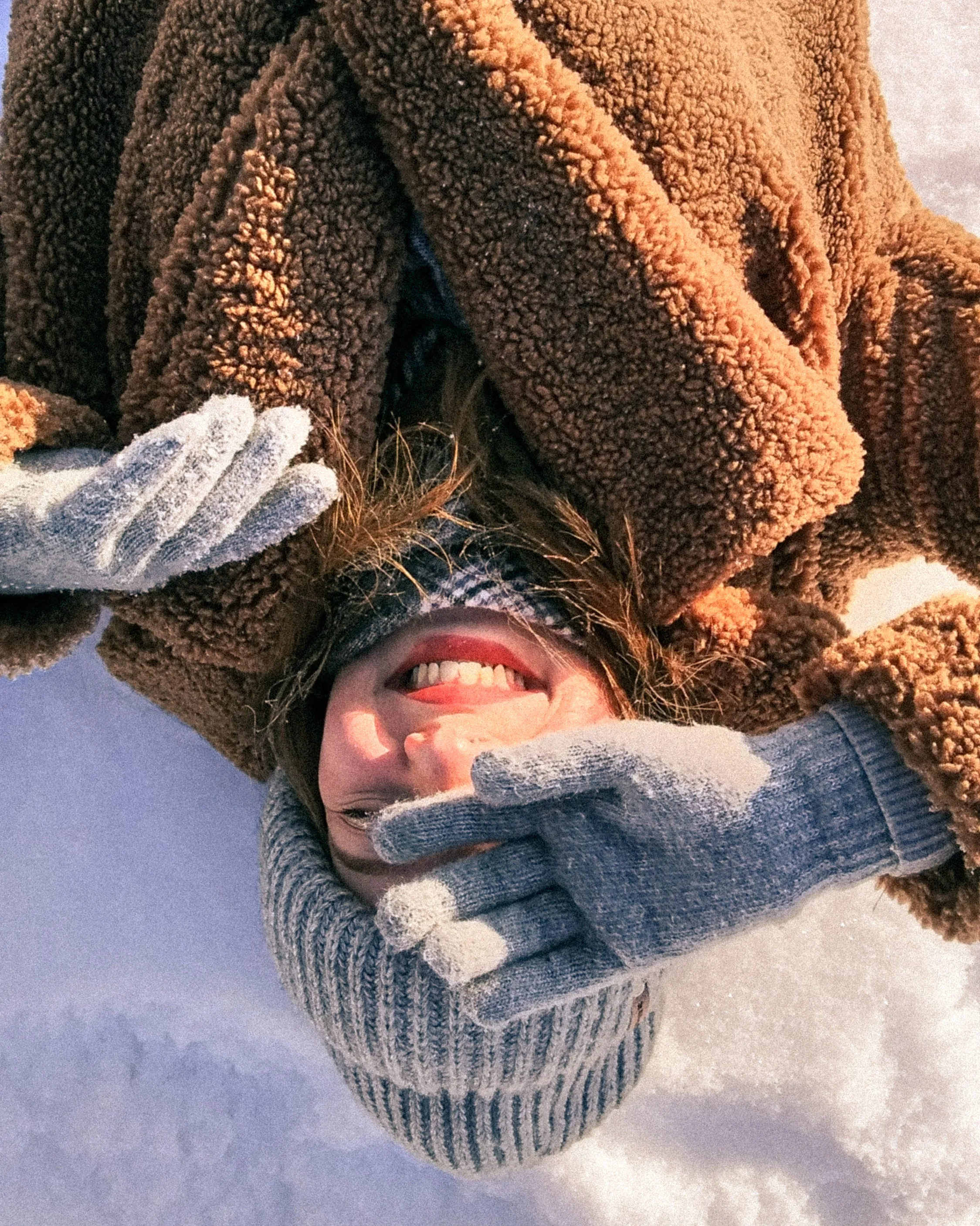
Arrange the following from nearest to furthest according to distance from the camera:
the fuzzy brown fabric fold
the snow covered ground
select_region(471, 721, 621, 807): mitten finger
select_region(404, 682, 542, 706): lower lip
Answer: select_region(471, 721, 621, 807): mitten finger < select_region(404, 682, 542, 706): lower lip < the fuzzy brown fabric fold < the snow covered ground

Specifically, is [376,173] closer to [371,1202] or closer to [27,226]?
[27,226]

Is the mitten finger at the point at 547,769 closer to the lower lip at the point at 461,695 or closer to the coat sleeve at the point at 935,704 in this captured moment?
the lower lip at the point at 461,695

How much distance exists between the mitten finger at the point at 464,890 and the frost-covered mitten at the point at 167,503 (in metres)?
0.30

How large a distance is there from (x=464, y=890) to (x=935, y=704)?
39 cm

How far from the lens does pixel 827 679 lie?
92 cm

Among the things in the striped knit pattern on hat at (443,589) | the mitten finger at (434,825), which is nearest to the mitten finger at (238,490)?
the striped knit pattern on hat at (443,589)

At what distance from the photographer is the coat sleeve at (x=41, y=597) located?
91 centimetres

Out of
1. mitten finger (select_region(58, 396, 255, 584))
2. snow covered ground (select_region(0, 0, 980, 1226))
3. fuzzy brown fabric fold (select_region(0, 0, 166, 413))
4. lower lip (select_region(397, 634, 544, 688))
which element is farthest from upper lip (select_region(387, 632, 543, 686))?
snow covered ground (select_region(0, 0, 980, 1226))

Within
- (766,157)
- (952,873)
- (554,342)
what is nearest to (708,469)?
(554,342)

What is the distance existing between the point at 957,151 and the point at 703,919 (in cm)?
112

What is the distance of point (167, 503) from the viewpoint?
85 centimetres

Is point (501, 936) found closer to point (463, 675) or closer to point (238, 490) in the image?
point (463, 675)

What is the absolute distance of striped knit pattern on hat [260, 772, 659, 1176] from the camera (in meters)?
0.88

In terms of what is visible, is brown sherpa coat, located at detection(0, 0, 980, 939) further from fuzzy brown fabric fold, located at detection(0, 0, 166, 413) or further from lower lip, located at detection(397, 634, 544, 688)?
lower lip, located at detection(397, 634, 544, 688)
